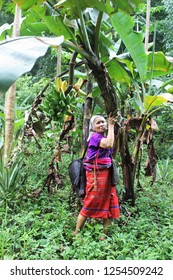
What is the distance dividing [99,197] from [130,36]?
1.21m

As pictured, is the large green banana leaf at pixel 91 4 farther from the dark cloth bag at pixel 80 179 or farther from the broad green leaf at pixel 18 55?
the dark cloth bag at pixel 80 179

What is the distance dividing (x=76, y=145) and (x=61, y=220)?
4.76 ft

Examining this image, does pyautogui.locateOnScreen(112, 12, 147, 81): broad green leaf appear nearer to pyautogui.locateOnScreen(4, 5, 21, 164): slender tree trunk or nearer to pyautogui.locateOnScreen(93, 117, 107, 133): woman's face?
pyautogui.locateOnScreen(93, 117, 107, 133): woman's face

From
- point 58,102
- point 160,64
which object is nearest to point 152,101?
point 160,64

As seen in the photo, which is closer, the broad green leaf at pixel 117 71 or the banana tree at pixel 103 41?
the banana tree at pixel 103 41

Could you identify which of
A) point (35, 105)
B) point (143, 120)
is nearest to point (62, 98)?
point (35, 105)

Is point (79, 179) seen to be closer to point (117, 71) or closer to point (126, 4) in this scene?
point (117, 71)

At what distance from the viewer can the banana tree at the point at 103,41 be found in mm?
2109

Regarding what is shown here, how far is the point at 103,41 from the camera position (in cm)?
249

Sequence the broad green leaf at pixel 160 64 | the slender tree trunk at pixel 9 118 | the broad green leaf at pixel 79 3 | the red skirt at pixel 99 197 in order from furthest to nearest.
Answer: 1. the slender tree trunk at pixel 9 118
2. the broad green leaf at pixel 160 64
3. the red skirt at pixel 99 197
4. the broad green leaf at pixel 79 3

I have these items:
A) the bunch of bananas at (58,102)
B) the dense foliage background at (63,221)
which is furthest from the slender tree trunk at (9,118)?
the bunch of bananas at (58,102)

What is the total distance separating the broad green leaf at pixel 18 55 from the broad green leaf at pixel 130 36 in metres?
0.83

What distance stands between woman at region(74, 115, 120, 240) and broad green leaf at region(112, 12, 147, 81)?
0.53 meters
